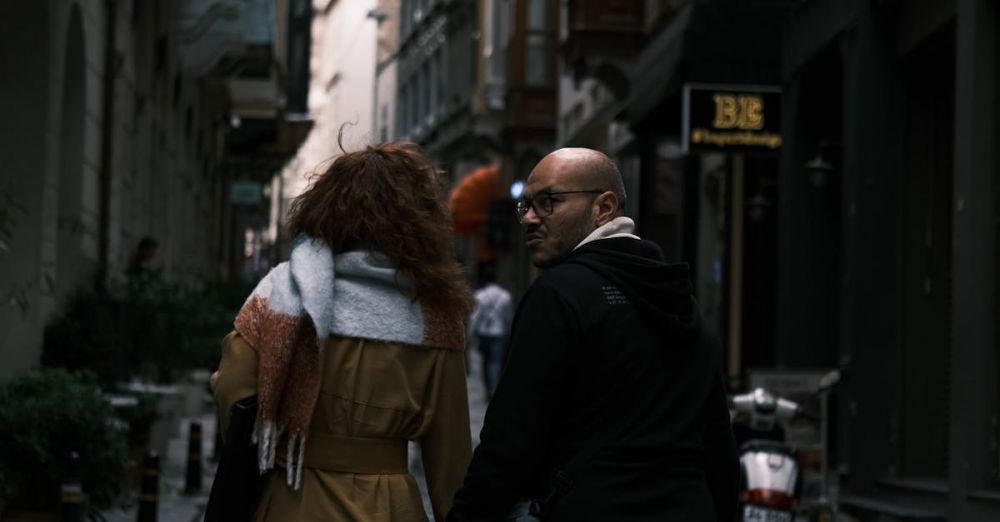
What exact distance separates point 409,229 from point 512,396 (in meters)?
0.76

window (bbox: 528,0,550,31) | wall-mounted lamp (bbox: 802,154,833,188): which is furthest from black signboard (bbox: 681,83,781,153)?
window (bbox: 528,0,550,31)

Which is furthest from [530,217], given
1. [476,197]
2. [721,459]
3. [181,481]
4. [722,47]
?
[476,197]

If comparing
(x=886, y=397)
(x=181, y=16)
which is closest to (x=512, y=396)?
(x=886, y=397)

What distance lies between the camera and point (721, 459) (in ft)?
15.8

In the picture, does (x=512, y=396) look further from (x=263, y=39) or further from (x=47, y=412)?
(x=263, y=39)

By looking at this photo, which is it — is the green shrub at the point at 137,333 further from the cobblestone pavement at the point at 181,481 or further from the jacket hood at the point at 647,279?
the jacket hood at the point at 647,279

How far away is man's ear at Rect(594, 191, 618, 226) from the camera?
15.3ft

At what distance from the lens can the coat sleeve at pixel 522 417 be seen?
4414 mm

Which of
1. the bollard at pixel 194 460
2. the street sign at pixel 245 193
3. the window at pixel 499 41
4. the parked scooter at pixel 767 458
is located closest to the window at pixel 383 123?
the window at pixel 499 41

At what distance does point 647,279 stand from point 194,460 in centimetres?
993

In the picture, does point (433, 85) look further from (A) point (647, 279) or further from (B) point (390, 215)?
(A) point (647, 279)

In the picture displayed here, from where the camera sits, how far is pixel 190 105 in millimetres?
27703

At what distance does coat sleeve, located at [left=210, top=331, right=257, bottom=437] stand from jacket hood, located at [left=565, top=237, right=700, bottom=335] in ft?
2.99

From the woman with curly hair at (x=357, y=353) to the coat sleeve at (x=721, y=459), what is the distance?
67 cm
